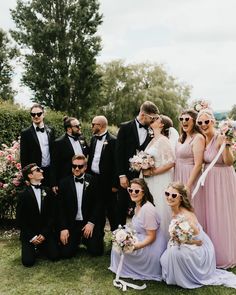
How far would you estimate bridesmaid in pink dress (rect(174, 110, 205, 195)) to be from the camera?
5.81 meters

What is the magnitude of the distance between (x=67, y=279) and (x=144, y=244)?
1.19 meters

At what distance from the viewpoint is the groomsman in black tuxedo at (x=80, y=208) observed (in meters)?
6.57

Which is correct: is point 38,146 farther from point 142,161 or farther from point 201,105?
point 201,105

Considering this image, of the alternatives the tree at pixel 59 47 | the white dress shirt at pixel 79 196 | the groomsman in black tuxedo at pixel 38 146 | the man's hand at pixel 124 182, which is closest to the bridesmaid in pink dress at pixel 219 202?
the man's hand at pixel 124 182

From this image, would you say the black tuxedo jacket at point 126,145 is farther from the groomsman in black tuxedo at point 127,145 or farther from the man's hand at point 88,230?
the man's hand at point 88,230

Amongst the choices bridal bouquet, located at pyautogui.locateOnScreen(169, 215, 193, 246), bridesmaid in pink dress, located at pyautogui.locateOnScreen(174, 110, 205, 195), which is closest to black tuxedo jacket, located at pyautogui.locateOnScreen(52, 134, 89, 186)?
bridesmaid in pink dress, located at pyautogui.locateOnScreen(174, 110, 205, 195)

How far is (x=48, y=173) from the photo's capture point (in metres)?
7.20

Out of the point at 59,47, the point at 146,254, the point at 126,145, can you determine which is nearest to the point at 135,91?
the point at 59,47

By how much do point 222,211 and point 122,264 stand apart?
1.65 m

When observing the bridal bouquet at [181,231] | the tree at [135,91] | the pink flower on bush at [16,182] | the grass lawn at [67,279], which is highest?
the tree at [135,91]

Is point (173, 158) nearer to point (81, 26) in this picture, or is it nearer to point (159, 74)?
point (81, 26)

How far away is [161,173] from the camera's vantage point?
606 cm

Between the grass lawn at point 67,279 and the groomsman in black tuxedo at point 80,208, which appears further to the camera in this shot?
the groomsman in black tuxedo at point 80,208

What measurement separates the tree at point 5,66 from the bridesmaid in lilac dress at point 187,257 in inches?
1218
